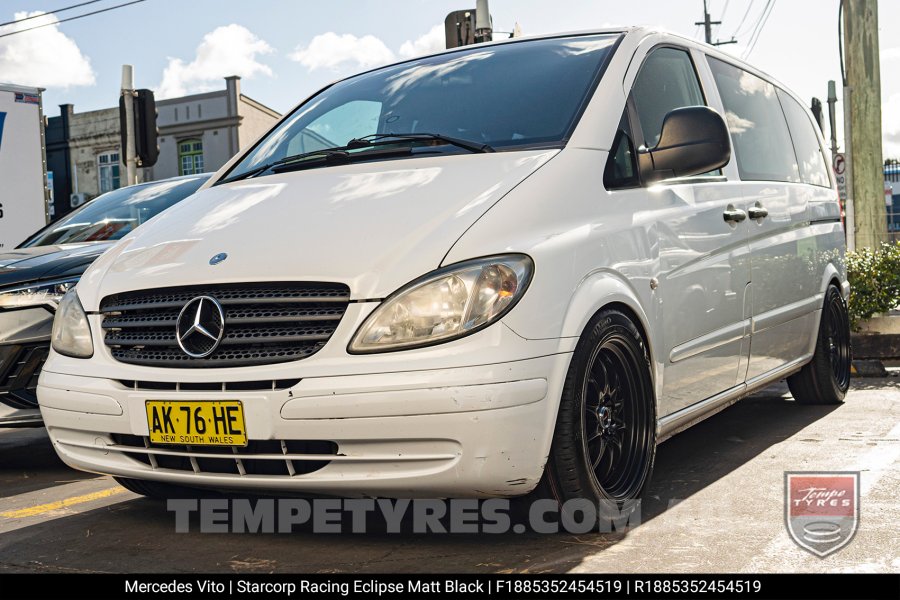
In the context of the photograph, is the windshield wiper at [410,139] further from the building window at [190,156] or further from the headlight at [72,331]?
the building window at [190,156]

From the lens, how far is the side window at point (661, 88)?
4.22m

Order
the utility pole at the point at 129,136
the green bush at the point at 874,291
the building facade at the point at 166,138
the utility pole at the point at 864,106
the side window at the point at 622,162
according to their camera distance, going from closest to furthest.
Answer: the side window at the point at 622,162 < the green bush at the point at 874,291 < the utility pole at the point at 129,136 < the utility pole at the point at 864,106 < the building facade at the point at 166,138

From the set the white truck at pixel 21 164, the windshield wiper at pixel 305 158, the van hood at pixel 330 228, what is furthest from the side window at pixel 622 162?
the white truck at pixel 21 164

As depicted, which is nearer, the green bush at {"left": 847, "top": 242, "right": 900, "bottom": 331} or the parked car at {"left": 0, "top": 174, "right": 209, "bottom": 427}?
the parked car at {"left": 0, "top": 174, "right": 209, "bottom": 427}

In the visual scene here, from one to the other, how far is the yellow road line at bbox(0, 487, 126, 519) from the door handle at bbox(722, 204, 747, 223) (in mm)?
2838

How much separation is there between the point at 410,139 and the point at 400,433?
4.75 ft

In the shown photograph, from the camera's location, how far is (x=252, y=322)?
10.7 ft

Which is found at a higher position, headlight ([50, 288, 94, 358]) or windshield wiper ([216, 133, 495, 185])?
windshield wiper ([216, 133, 495, 185])

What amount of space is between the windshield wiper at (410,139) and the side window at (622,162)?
16.8 inches

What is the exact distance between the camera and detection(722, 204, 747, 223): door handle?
4.52 meters

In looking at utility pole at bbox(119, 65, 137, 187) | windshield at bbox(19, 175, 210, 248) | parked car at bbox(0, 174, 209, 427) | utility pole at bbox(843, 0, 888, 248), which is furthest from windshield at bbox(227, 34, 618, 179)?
utility pole at bbox(843, 0, 888, 248)

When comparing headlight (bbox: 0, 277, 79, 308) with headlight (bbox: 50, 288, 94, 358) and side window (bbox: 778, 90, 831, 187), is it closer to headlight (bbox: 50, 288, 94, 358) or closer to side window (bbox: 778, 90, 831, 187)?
headlight (bbox: 50, 288, 94, 358)

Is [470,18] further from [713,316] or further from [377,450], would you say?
[377,450]
